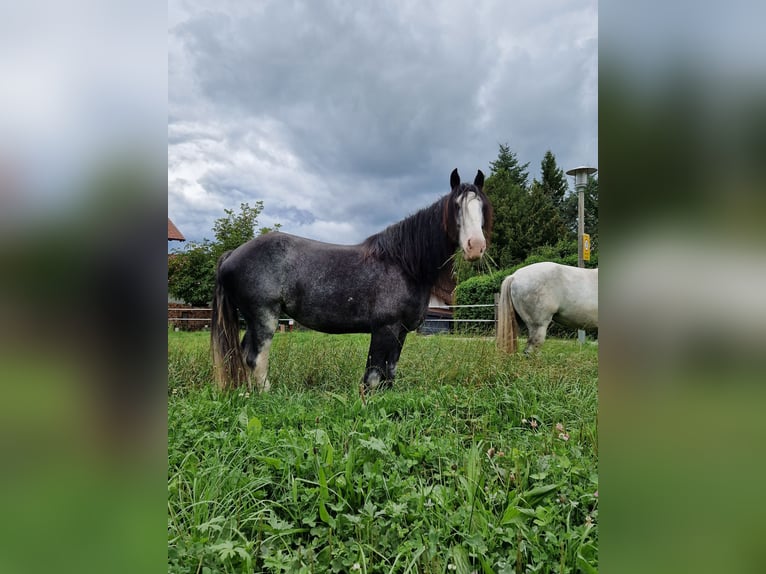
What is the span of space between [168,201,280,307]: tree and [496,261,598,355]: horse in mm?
5739

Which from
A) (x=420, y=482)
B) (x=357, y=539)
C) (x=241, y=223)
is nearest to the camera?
(x=357, y=539)

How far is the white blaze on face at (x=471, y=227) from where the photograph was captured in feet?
9.97

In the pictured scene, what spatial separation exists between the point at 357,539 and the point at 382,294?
86.2 inches

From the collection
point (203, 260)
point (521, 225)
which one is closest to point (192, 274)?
point (203, 260)

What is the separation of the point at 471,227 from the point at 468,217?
84 millimetres

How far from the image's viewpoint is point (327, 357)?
14.7 ft

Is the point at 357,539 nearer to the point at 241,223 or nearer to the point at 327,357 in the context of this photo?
the point at 327,357

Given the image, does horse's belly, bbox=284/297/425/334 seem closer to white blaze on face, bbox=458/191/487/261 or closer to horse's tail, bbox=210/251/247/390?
horse's tail, bbox=210/251/247/390

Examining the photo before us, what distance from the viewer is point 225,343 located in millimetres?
A: 3357
